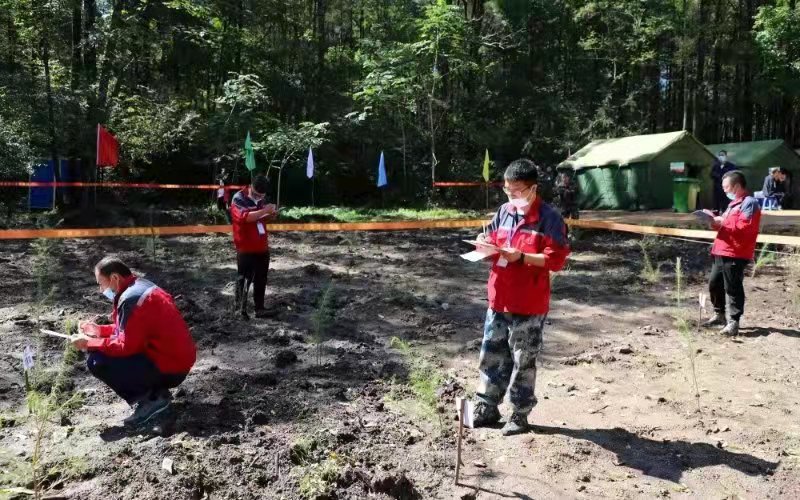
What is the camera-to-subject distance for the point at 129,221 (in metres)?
16.3

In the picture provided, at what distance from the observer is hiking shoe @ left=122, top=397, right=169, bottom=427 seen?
12.8ft

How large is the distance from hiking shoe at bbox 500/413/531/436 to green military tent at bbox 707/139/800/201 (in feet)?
64.0

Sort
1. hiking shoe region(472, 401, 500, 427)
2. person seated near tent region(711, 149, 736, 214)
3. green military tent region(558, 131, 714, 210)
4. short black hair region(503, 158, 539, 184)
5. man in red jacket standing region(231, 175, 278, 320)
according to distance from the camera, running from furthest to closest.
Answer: green military tent region(558, 131, 714, 210) < person seated near tent region(711, 149, 736, 214) < man in red jacket standing region(231, 175, 278, 320) < hiking shoe region(472, 401, 500, 427) < short black hair region(503, 158, 539, 184)

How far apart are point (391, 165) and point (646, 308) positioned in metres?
20.0

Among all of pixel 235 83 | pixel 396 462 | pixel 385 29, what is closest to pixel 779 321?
pixel 396 462

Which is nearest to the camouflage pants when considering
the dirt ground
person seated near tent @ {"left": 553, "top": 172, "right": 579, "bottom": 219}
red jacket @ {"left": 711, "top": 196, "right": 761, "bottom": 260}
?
the dirt ground

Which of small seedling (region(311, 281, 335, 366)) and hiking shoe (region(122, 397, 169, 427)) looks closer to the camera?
hiking shoe (region(122, 397, 169, 427))

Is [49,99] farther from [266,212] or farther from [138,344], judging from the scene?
[138,344]

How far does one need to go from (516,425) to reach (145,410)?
2.28 meters

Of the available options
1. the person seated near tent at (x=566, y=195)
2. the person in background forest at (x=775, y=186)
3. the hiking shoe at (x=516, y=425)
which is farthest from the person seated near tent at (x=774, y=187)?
the hiking shoe at (x=516, y=425)

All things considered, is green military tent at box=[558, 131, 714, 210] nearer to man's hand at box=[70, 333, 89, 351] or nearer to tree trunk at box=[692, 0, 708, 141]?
tree trunk at box=[692, 0, 708, 141]

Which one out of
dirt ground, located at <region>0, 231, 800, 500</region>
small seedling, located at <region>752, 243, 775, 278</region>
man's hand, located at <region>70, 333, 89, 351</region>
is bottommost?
dirt ground, located at <region>0, 231, 800, 500</region>

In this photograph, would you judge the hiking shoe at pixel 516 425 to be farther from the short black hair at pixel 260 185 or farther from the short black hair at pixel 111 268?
the short black hair at pixel 260 185

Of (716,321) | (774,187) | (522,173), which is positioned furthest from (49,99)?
(774,187)
